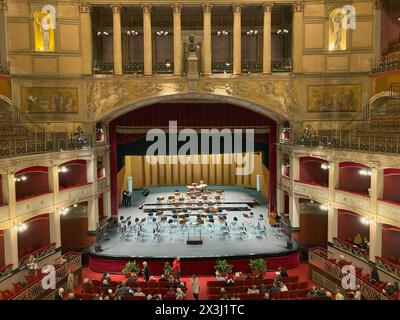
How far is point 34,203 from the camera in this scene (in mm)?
19875

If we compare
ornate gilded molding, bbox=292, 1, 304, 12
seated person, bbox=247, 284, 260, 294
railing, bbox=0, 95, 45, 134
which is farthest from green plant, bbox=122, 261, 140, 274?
ornate gilded molding, bbox=292, 1, 304, 12

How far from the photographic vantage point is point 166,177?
128ft

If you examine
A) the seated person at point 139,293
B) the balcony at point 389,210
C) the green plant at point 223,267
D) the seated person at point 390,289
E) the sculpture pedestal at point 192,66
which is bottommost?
the green plant at point 223,267

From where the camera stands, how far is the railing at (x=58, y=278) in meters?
15.4

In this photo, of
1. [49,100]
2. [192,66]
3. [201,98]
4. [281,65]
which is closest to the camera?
[192,66]

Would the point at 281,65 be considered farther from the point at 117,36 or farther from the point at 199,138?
the point at 117,36

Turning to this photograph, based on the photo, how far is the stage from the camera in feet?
68.7

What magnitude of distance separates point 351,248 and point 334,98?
951 cm

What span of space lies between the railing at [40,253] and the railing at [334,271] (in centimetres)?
1316

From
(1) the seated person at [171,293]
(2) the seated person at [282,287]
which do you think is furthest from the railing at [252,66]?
(1) the seated person at [171,293]

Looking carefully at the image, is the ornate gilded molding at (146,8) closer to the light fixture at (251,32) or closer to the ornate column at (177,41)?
the ornate column at (177,41)

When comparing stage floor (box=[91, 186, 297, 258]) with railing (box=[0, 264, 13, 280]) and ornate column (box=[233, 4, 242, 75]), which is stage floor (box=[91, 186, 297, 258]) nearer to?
railing (box=[0, 264, 13, 280])

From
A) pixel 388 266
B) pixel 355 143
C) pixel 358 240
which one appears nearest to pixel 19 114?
pixel 355 143
